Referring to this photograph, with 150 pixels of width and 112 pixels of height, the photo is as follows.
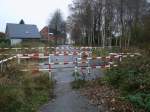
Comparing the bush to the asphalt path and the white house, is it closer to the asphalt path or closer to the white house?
the asphalt path

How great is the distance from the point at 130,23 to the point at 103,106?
48299 mm

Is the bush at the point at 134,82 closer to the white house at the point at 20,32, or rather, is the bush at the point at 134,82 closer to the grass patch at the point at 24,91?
the grass patch at the point at 24,91

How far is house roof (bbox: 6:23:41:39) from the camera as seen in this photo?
86.6 m

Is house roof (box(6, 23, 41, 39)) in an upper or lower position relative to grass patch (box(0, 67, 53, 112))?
upper

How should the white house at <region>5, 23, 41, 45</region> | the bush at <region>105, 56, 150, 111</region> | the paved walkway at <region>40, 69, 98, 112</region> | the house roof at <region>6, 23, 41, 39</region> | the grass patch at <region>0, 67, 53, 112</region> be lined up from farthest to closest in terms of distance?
1. the house roof at <region>6, 23, 41, 39</region>
2. the white house at <region>5, 23, 41, 45</region>
3. the paved walkway at <region>40, 69, 98, 112</region>
4. the bush at <region>105, 56, 150, 111</region>
5. the grass patch at <region>0, 67, 53, 112</region>

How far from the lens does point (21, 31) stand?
291ft

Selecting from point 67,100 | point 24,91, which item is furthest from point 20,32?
point 67,100

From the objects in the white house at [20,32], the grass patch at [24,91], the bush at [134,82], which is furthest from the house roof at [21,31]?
the bush at [134,82]

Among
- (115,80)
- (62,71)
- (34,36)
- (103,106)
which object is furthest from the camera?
(34,36)

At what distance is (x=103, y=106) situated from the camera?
1069cm

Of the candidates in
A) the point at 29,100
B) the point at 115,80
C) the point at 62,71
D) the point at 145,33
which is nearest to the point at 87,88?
the point at 115,80

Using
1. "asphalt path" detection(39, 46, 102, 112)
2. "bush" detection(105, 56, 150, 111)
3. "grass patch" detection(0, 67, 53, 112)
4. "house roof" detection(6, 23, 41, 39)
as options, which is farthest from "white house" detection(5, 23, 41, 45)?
"bush" detection(105, 56, 150, 111)

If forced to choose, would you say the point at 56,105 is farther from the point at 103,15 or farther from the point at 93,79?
the point at 103,15

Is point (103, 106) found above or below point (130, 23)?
below
